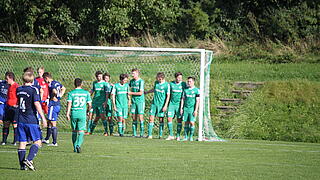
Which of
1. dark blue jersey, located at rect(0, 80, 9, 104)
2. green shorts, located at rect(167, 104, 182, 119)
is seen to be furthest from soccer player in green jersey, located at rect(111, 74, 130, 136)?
dark blue jersey, located at rect(0, 80, 9, 104)

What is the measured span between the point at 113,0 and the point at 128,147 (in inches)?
664

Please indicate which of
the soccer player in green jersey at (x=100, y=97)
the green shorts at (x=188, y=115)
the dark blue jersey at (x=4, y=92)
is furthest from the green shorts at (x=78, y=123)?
the soccer player in green jersey at (x=100, y=97)

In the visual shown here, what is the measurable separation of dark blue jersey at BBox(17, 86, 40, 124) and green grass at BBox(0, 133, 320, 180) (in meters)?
0.87

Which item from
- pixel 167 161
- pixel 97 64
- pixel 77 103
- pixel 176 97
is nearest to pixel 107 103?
pixel 176 97

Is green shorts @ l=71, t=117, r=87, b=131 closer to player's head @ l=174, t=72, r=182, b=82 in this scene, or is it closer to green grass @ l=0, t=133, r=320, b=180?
green grass @ l=0, t=133, r=320, b=180

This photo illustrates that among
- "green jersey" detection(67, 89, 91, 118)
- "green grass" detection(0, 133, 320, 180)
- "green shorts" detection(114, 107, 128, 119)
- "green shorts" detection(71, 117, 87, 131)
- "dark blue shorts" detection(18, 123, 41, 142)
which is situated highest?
"green jersey" detection(67, 89, 91, 118)

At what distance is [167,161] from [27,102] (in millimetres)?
2976

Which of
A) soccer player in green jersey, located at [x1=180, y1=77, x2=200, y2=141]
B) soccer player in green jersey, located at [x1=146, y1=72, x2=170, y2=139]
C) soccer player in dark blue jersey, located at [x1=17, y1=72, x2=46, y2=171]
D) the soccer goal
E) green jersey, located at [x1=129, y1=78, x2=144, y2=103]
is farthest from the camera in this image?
the soccer goal

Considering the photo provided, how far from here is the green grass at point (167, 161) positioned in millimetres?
8625

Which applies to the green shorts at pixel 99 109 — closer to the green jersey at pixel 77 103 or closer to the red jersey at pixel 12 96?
the red jersey at pixel 12 96

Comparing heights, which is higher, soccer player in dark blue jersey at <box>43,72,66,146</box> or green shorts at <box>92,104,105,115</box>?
soccer player in dark blue jersey at <box>43,72,66,146</box>

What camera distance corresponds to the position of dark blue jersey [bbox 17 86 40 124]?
877 cm

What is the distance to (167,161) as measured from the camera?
10164mm

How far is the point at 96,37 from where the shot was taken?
1118 inches
